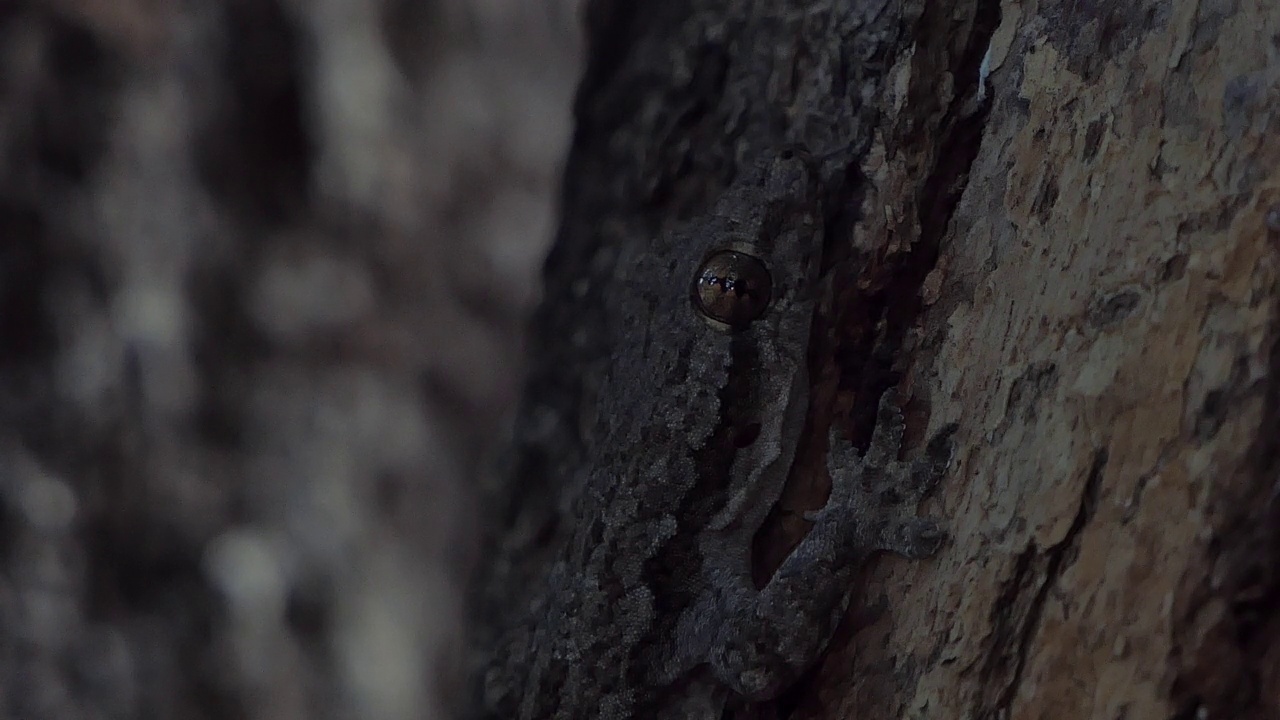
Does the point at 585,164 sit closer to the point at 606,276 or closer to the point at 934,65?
the point at 606,276

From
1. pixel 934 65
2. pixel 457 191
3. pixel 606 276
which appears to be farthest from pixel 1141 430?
pixel 457 191

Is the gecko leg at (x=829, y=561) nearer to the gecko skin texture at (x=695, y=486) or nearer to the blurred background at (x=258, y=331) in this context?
the gecko skin texture at (x=695, y=486)

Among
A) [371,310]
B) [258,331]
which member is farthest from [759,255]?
[258,331]

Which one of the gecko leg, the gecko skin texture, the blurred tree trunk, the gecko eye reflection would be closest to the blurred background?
the gecko skin texture

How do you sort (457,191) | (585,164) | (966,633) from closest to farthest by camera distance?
(966,633) → (585,164) → (457,191)

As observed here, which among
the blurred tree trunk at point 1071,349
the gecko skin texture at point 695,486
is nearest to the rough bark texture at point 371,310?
the blurred tree trunk at point 1071,349
